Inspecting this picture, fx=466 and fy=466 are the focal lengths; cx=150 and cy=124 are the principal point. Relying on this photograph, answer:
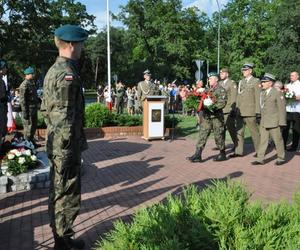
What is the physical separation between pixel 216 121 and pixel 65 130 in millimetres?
6225

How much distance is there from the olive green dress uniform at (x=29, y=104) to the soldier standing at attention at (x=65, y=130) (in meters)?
6.78

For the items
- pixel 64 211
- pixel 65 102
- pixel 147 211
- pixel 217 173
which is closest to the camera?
pixel 147 211

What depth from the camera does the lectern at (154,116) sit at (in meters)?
13.6

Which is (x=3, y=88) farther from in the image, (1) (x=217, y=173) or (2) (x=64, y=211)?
(2) (x=64, y=211)

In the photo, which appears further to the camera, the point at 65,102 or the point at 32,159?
the point at 32,159

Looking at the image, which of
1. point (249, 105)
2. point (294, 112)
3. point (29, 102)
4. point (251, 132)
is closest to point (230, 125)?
point (251, 132)

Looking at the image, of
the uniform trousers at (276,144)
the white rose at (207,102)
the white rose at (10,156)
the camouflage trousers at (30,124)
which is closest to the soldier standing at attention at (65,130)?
the white rose at (10,156)

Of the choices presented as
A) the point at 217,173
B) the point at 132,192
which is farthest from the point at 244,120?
the point at 132,192

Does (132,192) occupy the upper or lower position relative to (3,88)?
lower

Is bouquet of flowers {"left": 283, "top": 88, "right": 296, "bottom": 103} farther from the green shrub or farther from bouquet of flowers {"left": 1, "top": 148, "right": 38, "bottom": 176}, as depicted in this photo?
bouquet of flowers {"left": 1, "top": 148, "right": 38, "bottom": 176}

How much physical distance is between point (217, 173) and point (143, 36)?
52.0 m

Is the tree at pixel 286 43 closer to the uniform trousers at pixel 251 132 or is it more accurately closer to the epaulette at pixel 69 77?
the uniform trousers at pixel 251 132

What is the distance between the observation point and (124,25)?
60.8 metres

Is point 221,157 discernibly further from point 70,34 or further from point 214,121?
point 70,34
